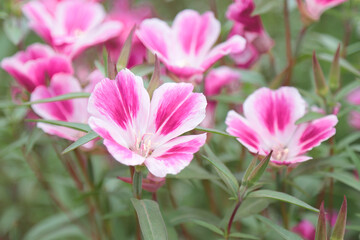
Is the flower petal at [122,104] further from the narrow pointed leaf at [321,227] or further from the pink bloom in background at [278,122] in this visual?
the narrow pointed leaf at [321,227]

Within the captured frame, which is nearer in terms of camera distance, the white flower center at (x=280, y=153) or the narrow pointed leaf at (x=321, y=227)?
the narrow pointed leaf at (x=321, y=227)

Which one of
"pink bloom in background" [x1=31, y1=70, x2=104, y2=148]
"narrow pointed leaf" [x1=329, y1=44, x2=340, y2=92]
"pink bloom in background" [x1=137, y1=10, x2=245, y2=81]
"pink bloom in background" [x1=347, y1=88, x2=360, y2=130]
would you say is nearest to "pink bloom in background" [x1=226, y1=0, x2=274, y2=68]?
"pink bloom in background" [x1=137, y1=10, x2=245, y2=81]

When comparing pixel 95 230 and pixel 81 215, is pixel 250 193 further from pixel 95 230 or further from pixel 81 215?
pixel 81 215

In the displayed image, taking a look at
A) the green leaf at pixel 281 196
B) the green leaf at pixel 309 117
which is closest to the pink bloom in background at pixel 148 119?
the green leaf at pixel 281 196

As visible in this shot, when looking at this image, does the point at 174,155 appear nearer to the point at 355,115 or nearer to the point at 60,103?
the point at 60,103

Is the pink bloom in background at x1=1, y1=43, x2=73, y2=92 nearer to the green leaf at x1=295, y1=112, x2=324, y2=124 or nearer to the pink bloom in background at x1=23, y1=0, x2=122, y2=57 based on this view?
the pink bloom in background at x1=23, y1=0, x2=122, y2=57

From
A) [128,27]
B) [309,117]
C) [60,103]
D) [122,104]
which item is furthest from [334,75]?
[128,27]
